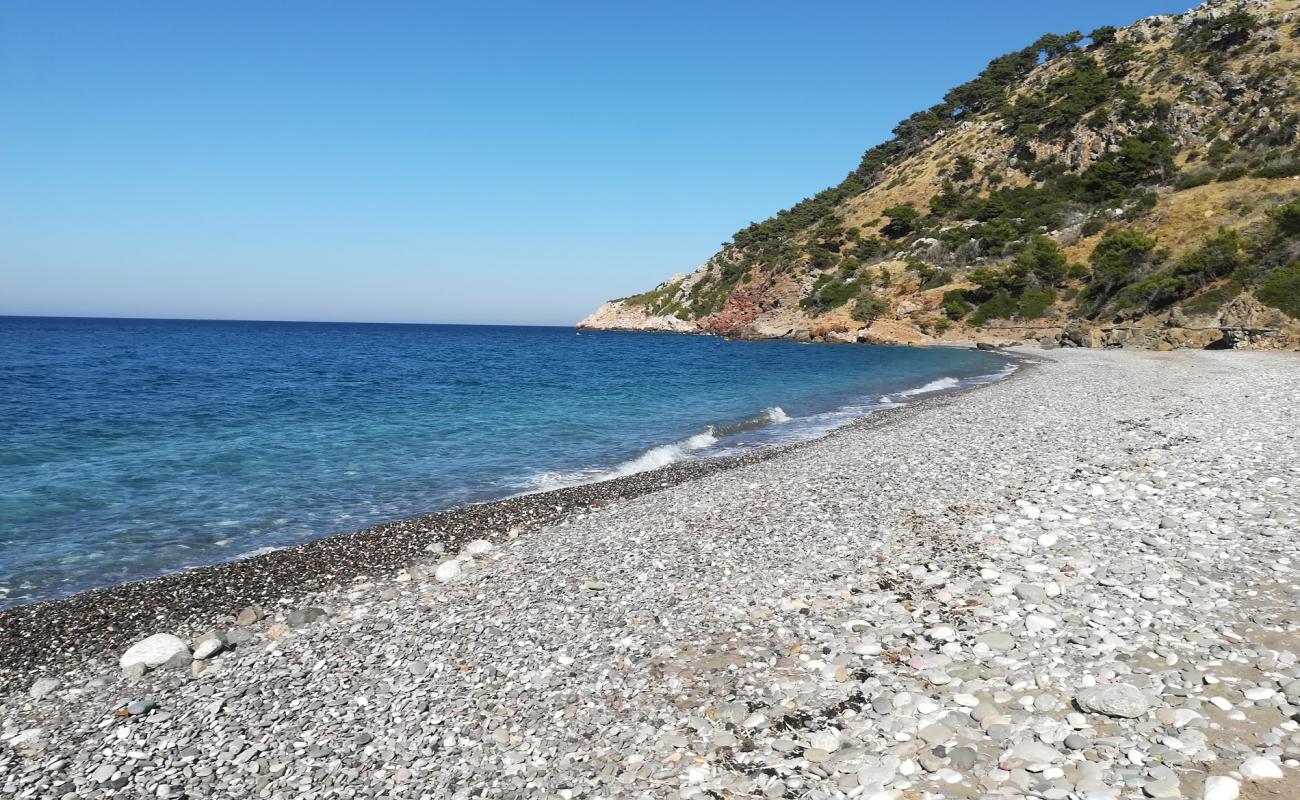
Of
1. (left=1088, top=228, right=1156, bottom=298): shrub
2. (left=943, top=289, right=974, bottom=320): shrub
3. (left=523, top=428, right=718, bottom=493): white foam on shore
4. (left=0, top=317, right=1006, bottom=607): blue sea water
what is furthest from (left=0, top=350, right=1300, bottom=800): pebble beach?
(left=943, top=289, right=974, bottom=320): shrub

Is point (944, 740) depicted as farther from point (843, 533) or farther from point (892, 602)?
point (843, 533)

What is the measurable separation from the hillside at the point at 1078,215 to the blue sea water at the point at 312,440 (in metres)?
20.4

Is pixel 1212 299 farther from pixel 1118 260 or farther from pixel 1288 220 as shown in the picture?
pixel 1118 260

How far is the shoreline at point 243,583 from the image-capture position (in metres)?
9.72

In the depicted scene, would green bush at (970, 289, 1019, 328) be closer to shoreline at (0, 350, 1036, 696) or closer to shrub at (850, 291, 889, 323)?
shrub at (850, 291, 889, 323)

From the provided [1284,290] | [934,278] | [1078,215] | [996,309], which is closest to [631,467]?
[1284,290]

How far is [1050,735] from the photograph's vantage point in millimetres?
5512

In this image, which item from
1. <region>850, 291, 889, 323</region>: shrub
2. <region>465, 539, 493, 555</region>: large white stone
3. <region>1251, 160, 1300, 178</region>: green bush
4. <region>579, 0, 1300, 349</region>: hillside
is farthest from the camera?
<region>850, 291, 889, 323</region>: shrub

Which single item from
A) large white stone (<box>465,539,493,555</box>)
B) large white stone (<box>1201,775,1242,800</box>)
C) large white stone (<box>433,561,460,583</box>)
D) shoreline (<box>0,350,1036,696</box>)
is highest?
large white stone (<box>1201,775,1242,800</box>)

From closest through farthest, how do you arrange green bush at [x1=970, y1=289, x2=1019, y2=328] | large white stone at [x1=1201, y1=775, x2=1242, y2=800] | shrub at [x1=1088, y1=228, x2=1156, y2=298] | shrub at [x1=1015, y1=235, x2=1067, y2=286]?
1. large white stone at [x1=1201, y1=775, x2=1242, y2=800]
2. shrub at [x1=1088, y1=228, x2=1156, y2=298]
3. shrub at [x1=1015, y1=235, x2=1067, y2=286]
4. green bush at [x1=970, y1=289, x2=1019, y2=328]

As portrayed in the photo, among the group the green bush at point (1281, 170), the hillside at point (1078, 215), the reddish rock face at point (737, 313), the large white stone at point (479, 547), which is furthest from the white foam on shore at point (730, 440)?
the reddish rock face at point (737, 313)

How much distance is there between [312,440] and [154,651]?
734 inches

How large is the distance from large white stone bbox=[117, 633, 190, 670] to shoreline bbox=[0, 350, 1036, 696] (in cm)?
74

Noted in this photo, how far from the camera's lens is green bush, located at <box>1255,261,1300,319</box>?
45.5 m
